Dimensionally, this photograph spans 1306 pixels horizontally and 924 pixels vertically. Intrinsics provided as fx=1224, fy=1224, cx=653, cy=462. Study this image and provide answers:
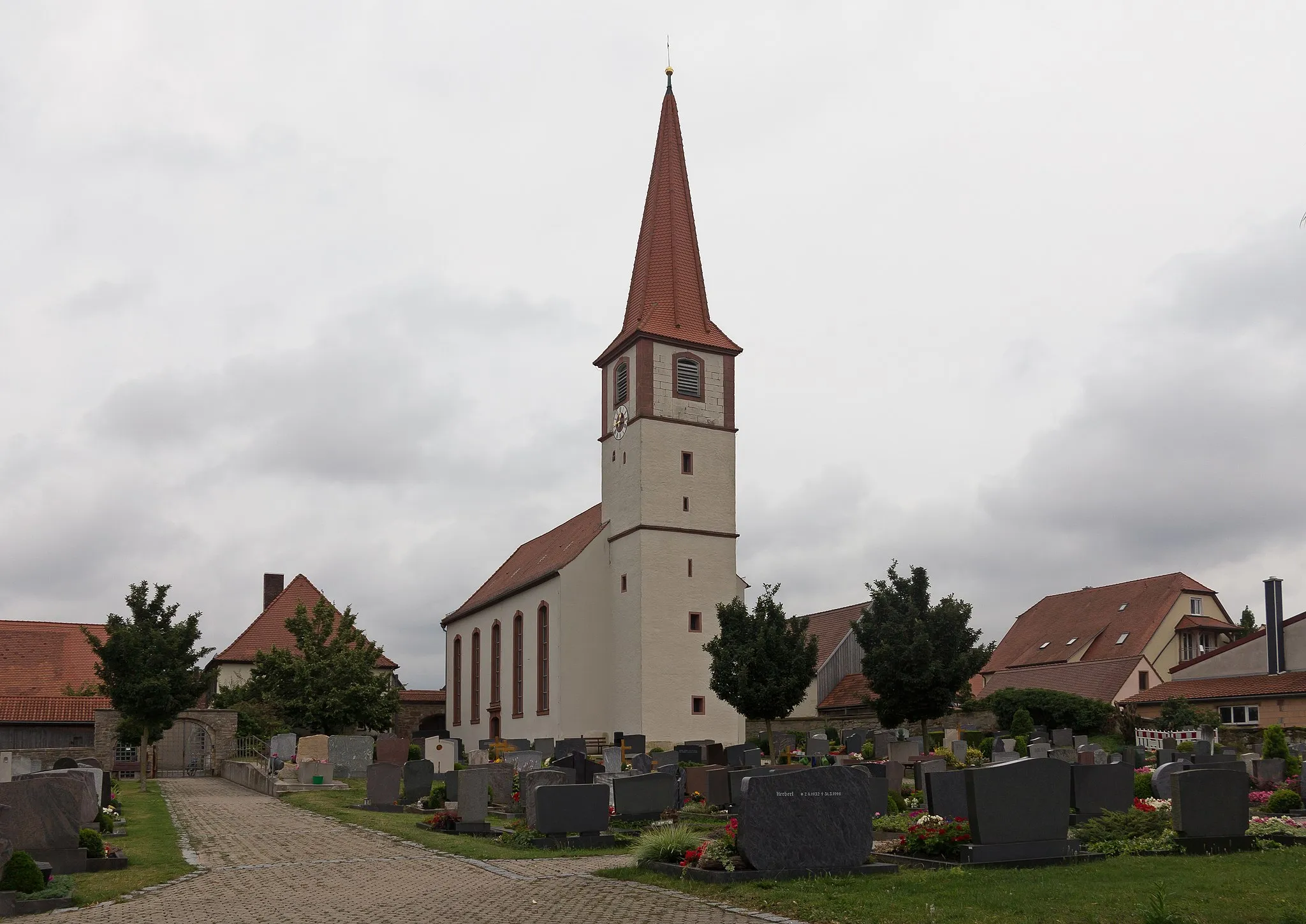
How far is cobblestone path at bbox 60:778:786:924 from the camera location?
33.7 feet

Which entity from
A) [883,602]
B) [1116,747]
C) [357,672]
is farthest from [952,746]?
[357,672]

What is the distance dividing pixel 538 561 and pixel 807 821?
134 ft

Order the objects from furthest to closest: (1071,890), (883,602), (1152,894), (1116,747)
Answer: (1116,747)
(883,602)
(1071,890)
(1152,894)

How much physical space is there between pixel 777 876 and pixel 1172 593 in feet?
143

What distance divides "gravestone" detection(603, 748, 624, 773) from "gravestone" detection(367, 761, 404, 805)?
4343 millimetres

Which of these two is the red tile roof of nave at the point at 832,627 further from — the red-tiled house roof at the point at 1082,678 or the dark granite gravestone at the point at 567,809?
the dark granite gravestone at the point at 567,809

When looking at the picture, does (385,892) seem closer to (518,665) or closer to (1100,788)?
(1100,788)

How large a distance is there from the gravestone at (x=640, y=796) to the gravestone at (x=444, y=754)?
11.5m

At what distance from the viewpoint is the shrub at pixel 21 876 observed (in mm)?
11562

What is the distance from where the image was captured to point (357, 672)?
127 feet

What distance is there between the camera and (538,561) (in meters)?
52.2

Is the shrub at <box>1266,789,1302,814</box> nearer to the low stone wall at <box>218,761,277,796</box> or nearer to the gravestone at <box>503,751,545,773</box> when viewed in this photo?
the gravestone at <box>503,751,545,773</box>

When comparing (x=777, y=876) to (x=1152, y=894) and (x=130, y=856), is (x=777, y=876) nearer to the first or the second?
(x=1152, y=894)

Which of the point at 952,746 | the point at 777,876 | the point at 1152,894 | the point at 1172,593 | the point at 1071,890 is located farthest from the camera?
the point at 1172,593
